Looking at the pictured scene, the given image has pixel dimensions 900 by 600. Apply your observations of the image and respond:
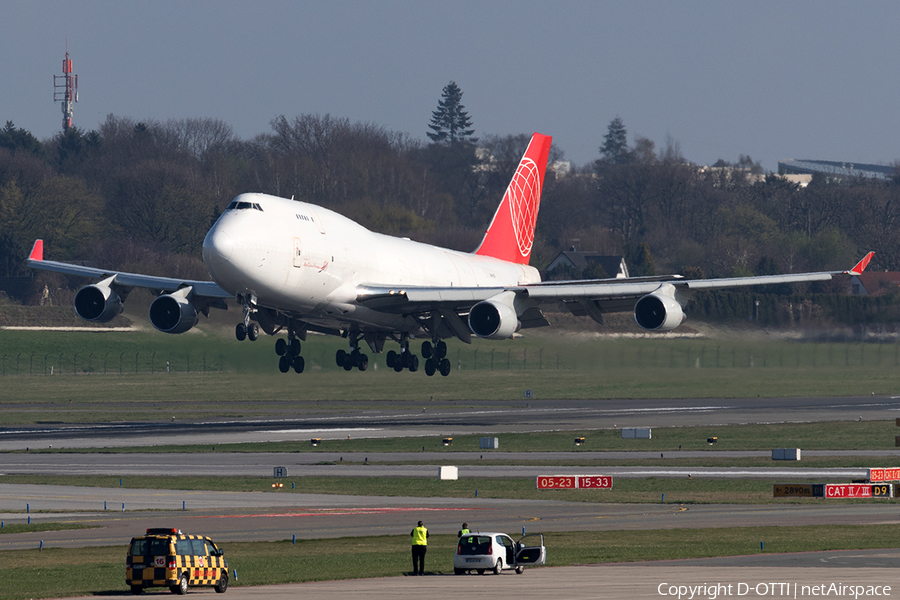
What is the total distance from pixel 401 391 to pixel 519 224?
115 feet

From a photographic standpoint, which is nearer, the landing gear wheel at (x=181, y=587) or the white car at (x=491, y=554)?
the landing gear wheel at (x=181, y=587)

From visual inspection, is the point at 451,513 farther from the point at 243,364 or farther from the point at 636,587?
the point at 243,364

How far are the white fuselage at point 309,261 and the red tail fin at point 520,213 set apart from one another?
10642 mm

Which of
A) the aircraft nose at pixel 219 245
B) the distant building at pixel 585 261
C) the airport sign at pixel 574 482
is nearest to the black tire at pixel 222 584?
the aircraft nose at pixel 219 245

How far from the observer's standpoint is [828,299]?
89812 mm

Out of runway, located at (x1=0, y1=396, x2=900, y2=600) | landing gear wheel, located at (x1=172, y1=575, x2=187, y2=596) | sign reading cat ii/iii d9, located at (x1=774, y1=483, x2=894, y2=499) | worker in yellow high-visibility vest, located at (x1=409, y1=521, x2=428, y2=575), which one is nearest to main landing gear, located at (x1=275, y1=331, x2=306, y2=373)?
runway, located at (x1=0, y1=396, x2=900, y2=600)

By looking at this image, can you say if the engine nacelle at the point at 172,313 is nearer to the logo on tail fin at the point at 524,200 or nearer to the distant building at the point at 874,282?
the logo on tail fin at the point at 524,200

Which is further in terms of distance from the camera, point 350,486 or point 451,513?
point 350,486

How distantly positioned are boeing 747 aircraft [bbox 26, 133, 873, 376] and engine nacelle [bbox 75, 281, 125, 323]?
54 millimetres

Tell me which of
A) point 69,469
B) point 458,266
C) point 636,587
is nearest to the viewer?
point 636,587

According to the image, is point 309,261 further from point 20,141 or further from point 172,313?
point 20,141

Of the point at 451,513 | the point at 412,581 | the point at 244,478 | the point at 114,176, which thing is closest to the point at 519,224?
the point at 244,478

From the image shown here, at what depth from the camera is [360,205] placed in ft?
488

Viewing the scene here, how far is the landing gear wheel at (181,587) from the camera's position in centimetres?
3334
